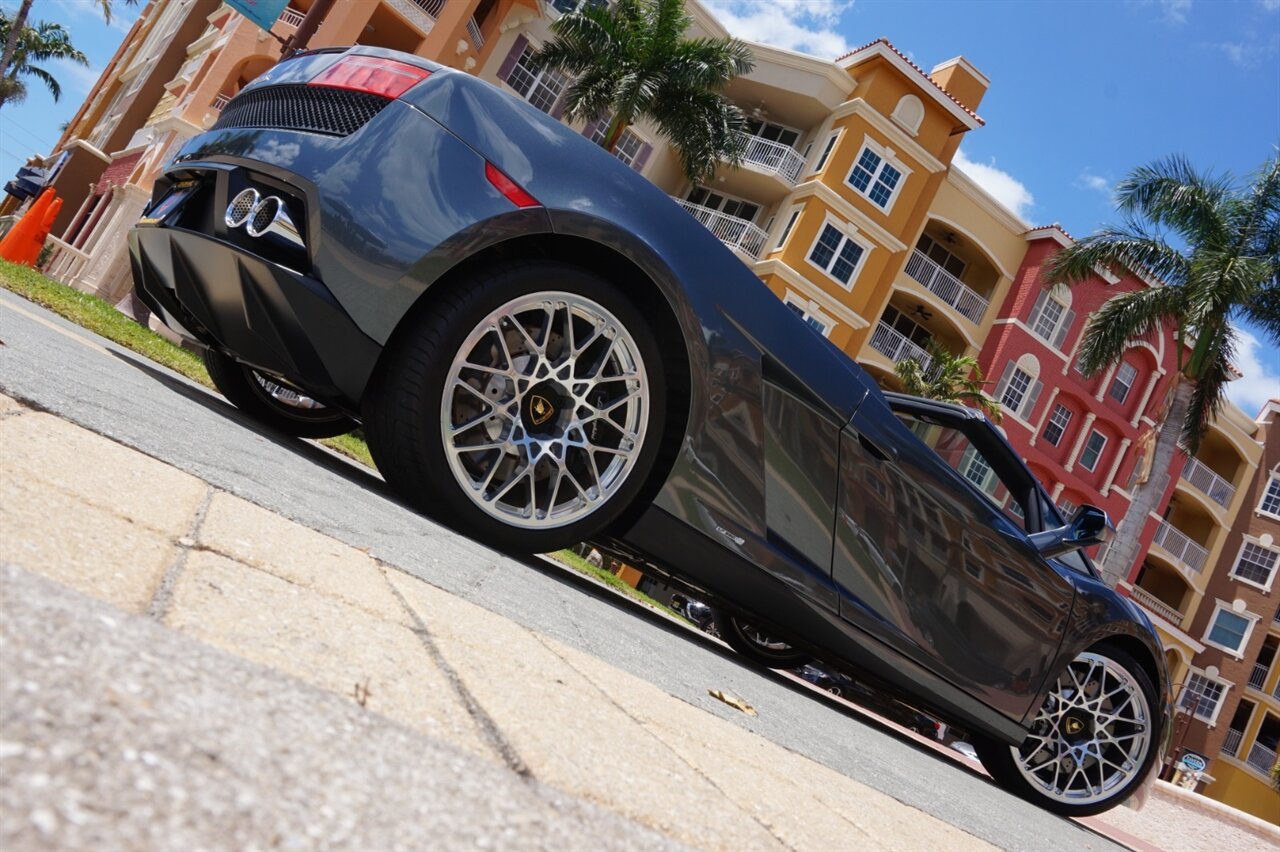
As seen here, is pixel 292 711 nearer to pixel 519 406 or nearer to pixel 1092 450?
pixel 519 406

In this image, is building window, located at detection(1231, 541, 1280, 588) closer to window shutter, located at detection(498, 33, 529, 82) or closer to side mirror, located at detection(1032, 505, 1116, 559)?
window shutter, located at detection(498, 33, 529, 82)

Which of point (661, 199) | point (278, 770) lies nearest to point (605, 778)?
point (278, 770)

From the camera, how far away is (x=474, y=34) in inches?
995

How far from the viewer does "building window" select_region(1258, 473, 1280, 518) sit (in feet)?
145

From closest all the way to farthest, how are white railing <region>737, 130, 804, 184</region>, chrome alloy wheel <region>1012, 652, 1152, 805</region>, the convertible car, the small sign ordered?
the convertible car, chrome alloy wheel <region>1012, 652, 1152, 805</region>, the small sign, white railing <region>737, 130, 804, 184</region>

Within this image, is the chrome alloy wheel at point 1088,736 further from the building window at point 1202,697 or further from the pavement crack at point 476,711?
the building window at point 1202,697

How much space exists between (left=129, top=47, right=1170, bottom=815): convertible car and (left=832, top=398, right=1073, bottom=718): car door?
0.04ft

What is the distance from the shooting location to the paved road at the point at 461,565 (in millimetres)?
2273

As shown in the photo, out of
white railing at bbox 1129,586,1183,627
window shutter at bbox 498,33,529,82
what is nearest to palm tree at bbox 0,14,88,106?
window shutter at bbox 498,33,529,82

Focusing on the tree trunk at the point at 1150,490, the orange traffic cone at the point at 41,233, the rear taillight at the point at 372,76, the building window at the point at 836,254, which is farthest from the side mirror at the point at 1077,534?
the building window at the point at 836,254

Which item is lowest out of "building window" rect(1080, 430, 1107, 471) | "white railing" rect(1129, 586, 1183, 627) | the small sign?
the small sign

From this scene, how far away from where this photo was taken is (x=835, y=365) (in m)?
3.70

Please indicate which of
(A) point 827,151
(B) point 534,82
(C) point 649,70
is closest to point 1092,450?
(A) point 827,151

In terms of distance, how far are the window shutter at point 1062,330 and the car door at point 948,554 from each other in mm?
33237
